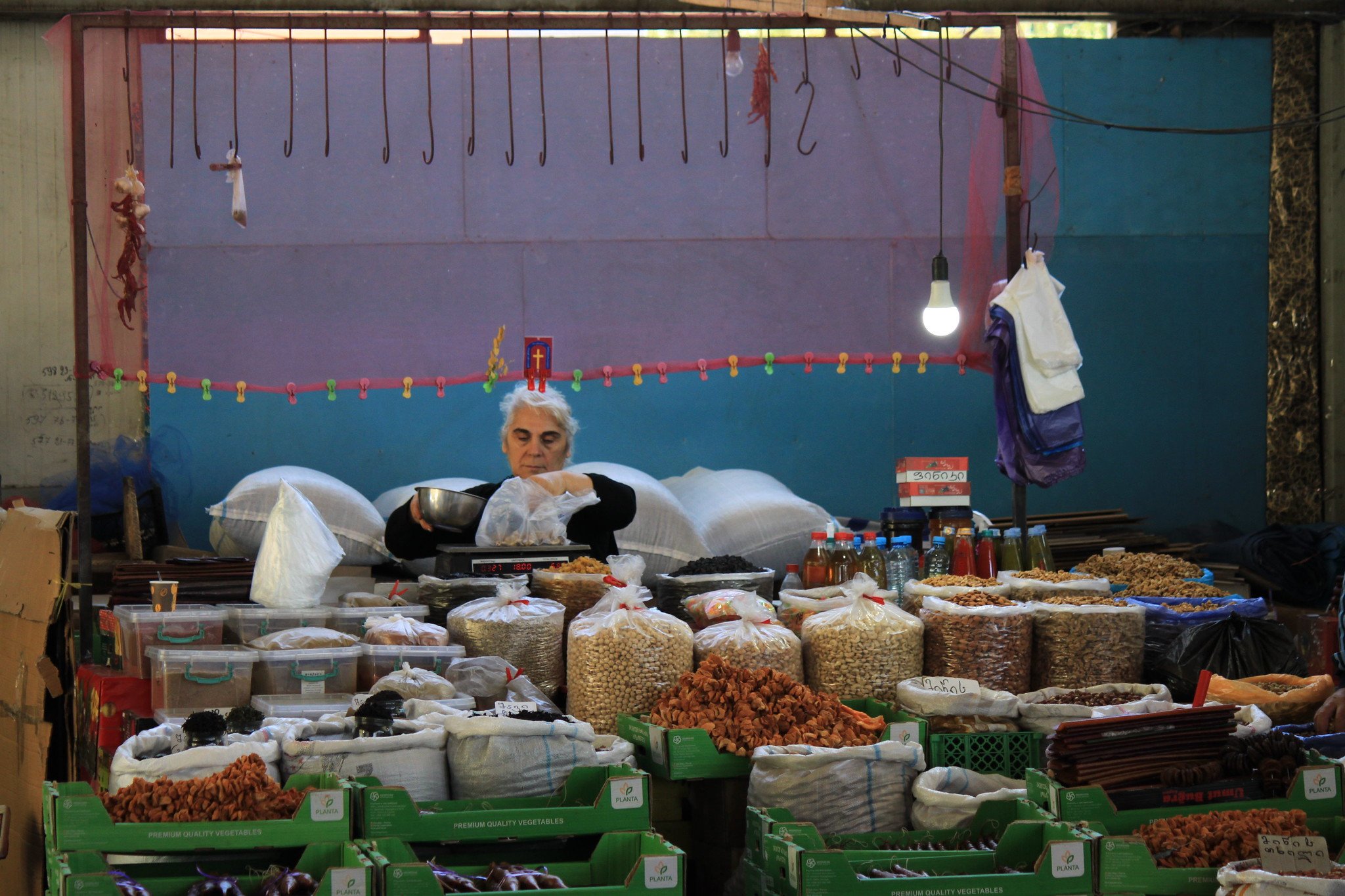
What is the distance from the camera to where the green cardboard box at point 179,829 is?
236 centimetres

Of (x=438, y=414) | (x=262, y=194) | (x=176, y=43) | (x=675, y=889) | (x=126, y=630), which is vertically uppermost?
(x=176, y=43)

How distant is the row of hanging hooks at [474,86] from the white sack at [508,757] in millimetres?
2562

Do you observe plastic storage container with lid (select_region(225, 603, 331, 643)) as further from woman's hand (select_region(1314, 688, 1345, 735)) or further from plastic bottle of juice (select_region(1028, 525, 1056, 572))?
woman's hand (select_region(1314, 688, 1345, 735))

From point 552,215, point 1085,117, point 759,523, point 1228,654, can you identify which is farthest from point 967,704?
point 1085,117

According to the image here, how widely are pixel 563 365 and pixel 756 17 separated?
75.8 inches

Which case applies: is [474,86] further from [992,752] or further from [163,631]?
[992,752]

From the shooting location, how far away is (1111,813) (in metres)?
2.60

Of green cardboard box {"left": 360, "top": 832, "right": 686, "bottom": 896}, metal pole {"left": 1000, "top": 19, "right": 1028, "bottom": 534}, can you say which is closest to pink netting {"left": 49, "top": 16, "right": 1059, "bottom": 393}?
metal pole {"left": 1000, "top": 19, "right": 1028, "bottom": 534}

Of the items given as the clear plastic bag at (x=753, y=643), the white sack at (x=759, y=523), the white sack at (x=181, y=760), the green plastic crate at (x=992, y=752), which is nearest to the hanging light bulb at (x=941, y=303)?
the white sack at (x=759, y=523)

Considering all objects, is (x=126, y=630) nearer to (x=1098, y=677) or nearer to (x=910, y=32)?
(x=1098, y=677)

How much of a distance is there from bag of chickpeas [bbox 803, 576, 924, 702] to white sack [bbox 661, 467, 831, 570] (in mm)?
1706

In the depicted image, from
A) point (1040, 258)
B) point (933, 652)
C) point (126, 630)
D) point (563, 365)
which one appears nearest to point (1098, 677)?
point (933, 652)

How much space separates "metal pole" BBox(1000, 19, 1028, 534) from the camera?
15.7ft

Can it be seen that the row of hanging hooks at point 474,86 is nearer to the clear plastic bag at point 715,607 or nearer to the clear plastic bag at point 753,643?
the clear plastic bag at point 715,607
